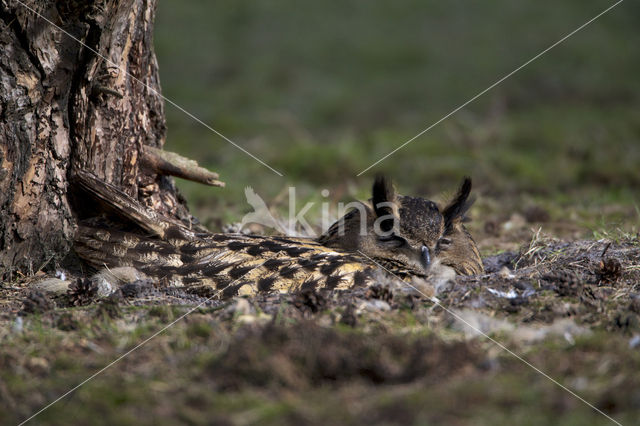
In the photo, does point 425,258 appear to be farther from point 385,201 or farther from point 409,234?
point 385,201

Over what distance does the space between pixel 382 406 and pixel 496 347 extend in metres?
0.82

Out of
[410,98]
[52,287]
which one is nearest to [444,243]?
[52,287]

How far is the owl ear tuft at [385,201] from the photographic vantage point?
488cm

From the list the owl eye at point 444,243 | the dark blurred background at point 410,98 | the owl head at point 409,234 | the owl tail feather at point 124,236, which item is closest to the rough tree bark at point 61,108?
the owl tail feather at point 124,236

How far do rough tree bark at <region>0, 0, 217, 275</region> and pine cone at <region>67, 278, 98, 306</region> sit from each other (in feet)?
1.81

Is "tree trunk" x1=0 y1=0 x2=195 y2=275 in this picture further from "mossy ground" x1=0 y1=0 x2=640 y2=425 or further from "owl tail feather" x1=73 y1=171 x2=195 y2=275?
"mossy ground" x1=0 y1=0 x2=640 y2=425

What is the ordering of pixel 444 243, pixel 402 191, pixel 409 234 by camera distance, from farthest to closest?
1. pixel 402 191
2. pixel 444 243
3. pixel 409 234

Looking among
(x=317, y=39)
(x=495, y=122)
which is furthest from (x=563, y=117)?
(x=317, y=39)

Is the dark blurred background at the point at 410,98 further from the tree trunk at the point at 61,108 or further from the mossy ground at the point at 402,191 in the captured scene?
Result: the tree trunk at the point at 61,108

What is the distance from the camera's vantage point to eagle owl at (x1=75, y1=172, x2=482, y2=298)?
13.6 feet

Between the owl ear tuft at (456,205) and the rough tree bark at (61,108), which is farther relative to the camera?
the owl ear tuft at (456,205)

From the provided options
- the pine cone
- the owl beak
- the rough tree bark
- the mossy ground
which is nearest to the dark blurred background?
the mossy ground

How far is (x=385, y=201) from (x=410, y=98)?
1019 cm

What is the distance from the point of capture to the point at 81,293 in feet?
12.7
